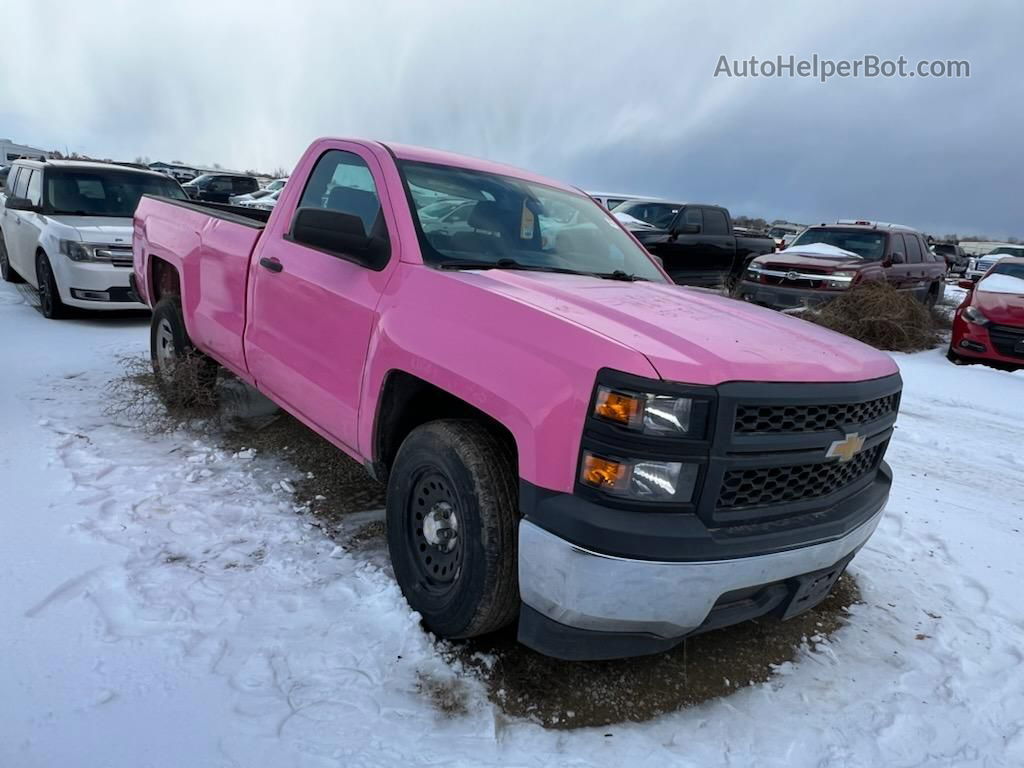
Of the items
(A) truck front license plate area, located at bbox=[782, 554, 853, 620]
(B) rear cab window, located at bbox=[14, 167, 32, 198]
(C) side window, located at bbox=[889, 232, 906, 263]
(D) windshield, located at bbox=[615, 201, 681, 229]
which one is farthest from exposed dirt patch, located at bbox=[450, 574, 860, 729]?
(D) windshield, located at bbox=[615, 201, 681, 229]

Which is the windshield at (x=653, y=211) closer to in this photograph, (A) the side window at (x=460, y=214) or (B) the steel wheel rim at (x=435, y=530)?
(A) the side window at (x=460, y=214)

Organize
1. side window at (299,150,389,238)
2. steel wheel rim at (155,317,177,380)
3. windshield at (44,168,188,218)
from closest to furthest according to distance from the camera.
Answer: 1. side window at (299,150,389,238)
2. steel wheel rim at (155,317,177,380)
3. windshield at (44,168,188,218)

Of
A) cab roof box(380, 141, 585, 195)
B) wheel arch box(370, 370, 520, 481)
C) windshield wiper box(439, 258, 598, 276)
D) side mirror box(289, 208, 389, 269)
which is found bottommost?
wheel arch box(370, 370, 520, 481)

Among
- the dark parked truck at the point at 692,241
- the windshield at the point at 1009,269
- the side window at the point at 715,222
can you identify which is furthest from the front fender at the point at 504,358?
the side window at the point at 715,222

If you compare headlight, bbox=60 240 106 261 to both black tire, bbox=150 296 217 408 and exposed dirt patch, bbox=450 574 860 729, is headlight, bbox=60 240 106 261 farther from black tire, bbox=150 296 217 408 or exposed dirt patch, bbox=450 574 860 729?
exposed dirt patch, bbox=450 574 860 729

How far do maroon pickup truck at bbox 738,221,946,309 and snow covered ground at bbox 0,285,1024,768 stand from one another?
6648 mm

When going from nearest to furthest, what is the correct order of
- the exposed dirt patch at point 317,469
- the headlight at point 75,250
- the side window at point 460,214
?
1. the side window at point 460,214
2. the exposed dirt patch at point 317,469
3. the headlight at point 75,250

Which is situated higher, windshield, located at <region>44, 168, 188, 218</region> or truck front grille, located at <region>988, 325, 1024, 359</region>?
windshield, located at <region>44, 168, 188, 218</region>

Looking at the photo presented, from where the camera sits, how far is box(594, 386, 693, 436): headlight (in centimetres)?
205

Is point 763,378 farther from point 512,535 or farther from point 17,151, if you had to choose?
point 17,151

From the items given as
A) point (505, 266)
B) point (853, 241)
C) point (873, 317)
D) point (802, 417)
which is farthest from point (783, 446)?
point (853, 241)

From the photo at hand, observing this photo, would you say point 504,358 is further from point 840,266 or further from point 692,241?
point 692,241

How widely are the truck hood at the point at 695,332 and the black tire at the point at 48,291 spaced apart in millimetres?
6788

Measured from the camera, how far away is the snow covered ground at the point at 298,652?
2230mm
